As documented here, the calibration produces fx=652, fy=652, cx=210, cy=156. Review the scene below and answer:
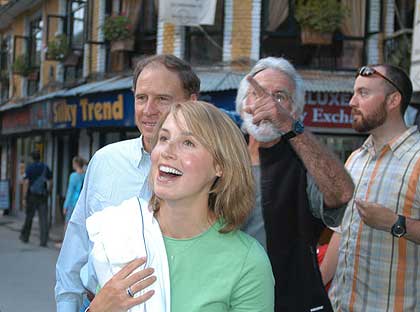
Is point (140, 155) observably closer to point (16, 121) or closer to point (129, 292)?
point (129, 292)

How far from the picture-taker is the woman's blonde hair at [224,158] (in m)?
2.13

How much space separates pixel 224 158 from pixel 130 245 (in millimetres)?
419

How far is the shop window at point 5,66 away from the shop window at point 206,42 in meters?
13.2

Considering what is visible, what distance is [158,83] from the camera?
267cm

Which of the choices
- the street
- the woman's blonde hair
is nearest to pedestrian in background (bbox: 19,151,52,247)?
the street

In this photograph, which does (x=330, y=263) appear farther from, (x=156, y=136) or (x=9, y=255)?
(x=9, y=255)

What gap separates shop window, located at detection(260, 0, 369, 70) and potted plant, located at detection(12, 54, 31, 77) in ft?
35.7

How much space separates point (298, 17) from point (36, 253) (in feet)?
21.7

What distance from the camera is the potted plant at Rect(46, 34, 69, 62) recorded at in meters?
16.9

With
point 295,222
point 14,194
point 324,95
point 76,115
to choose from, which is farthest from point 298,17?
point 14,194

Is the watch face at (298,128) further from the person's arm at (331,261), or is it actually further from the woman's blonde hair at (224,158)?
the person's arm at (331,261)

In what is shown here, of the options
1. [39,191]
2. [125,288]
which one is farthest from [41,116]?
[125,288]

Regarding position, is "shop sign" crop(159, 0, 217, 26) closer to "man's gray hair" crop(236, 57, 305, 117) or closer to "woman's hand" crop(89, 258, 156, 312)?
"man's gray hair" crop(236, 57, 305, 117)

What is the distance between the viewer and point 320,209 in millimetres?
2492
